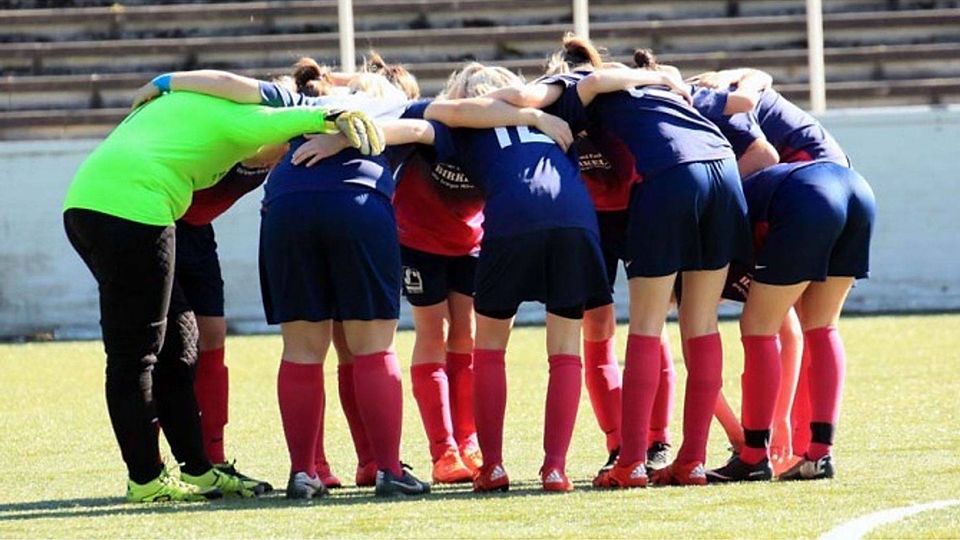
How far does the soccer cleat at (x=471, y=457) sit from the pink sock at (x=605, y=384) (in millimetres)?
488

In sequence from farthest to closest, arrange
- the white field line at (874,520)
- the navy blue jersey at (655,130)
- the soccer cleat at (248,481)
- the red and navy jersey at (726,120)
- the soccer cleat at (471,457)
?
the soccer cleat at (471,457), the red and navy jersey at (726,120), the soccer cleat at (248,481), the navy blue jersey at (655,130), the white field line at (874,520)

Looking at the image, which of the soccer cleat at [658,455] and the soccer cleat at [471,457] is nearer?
the soccer cleat at [658,455]

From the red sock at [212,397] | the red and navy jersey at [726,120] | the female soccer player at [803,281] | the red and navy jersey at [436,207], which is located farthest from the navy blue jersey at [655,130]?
the red sock at [212,397]

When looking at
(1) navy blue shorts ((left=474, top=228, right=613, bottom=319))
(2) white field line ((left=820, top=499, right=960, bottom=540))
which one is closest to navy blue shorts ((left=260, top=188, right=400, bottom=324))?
(1) navy blue shorts ((left=474, top=228, right=613, bottom=319))

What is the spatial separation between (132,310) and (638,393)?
1.72 metres

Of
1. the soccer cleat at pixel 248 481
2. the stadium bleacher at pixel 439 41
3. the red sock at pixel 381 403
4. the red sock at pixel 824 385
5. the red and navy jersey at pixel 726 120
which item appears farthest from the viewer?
the stadium bleacher at pixel 439 41

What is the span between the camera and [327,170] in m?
6.25

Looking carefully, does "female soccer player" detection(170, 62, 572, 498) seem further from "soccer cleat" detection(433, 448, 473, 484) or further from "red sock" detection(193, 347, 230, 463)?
"red sock" detection(193, 347, 230, 463)

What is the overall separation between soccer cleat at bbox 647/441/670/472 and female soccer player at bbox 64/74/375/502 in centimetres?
167

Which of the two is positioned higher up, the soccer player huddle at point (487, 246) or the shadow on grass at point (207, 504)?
the soccer player huddle at point (487, 246)

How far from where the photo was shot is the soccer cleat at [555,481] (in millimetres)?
6273

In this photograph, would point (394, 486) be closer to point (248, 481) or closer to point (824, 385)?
point (248, 481)

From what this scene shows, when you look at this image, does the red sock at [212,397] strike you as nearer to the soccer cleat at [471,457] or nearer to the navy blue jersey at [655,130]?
the soccer cleat at [471,457]

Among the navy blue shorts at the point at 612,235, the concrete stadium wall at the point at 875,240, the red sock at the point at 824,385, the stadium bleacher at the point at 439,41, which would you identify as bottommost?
the concrete stadium wall at the point at 875,240
